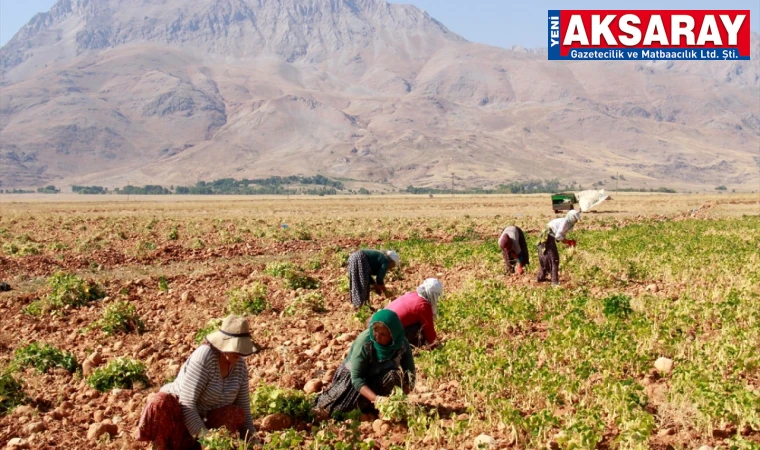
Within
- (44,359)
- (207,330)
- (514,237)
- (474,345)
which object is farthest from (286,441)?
(514,237)

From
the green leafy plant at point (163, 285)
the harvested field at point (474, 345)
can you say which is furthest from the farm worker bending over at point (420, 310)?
the green leafy plant at point (163, 285)

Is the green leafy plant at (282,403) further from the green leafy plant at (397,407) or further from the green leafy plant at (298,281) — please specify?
the green leafy plant at (298,281)

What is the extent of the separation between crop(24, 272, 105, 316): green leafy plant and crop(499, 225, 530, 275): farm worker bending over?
6.77 m

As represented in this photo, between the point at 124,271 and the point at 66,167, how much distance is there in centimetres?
19124

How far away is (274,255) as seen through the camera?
2016 centimetres

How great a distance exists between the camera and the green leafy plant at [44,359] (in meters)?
8.06

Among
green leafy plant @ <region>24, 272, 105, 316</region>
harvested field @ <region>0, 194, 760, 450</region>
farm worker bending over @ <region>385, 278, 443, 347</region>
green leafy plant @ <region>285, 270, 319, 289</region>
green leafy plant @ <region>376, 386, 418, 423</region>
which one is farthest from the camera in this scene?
green leafy plant @ <region>285, 270, 319, 289</region>

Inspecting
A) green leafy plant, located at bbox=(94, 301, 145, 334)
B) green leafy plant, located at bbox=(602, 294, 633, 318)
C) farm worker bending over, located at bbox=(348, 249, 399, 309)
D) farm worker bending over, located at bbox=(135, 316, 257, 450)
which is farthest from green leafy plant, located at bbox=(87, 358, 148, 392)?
green leafy plant, located at bbox=(602, 294, 633, 318)

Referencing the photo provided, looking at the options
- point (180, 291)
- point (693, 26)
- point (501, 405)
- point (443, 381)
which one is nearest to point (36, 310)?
point (180, 291)

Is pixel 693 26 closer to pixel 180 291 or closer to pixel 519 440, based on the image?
pixel 180 291

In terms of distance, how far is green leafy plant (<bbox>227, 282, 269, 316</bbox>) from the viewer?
1077 cm

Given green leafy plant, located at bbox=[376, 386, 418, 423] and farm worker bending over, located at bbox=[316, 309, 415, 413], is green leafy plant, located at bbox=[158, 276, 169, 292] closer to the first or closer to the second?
farm worker bending over, located at bbox=[316, 309, 415, 413]

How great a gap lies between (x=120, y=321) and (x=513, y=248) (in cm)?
664

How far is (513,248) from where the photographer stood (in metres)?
13.3
